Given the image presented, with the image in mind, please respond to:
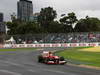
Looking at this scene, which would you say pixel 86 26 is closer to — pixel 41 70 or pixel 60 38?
pixel 60 38

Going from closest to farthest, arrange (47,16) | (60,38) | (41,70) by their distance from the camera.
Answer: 1. (41,70)
2. (60,38)
3. (47,16)

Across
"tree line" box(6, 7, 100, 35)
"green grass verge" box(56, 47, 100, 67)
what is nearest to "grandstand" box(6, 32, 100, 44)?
"green grass verge" box(56, 47, 100, 67)

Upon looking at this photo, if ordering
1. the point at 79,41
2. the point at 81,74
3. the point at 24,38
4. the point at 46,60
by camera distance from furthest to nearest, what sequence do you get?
the point at 24,38 → the point at 79,41 → the point at 46,60 → the point at 81,74

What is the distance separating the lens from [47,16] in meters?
113

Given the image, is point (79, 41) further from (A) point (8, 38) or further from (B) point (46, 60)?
(B) point (46, 60)

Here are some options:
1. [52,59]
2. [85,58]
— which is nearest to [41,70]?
[52,59]

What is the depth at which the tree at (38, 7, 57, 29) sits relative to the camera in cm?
11110

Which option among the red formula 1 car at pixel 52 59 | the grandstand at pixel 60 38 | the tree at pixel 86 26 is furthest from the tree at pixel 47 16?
the red formula 1 car at pixel 52 59

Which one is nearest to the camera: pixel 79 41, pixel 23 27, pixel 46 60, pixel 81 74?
pixel 81 74

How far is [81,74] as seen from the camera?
13.3 metres

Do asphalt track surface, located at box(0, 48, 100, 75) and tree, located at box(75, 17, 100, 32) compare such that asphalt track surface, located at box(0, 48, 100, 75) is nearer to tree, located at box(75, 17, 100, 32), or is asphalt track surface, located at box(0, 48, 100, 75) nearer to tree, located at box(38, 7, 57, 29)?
tree, located at box(75, 17, 100, 32)

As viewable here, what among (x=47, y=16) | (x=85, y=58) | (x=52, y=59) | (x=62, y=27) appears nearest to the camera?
(x=52, y=59)

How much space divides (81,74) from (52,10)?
332 feet

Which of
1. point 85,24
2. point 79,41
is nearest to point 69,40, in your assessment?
point 79,41
